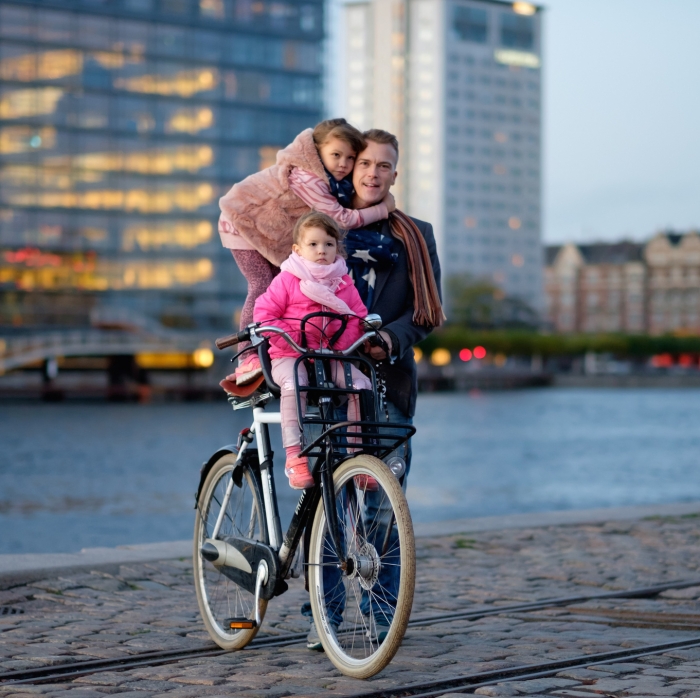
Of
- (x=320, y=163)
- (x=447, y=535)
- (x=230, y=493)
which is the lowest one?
(x=447, y=535)

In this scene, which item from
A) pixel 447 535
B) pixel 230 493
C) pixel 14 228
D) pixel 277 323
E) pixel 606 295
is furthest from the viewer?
pixel 606 295

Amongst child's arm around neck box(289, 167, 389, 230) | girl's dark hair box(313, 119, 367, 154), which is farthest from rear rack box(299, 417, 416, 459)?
girl's dark hair box(313, 119, 367, 154)

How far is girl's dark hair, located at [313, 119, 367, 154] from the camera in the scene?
197 inches

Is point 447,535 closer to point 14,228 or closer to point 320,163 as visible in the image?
point 320,163

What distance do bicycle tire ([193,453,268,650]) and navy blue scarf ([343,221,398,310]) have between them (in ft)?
2.88

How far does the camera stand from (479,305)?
489ft

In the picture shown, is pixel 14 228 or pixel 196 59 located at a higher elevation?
pixel 196 59

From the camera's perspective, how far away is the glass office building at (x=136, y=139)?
266 feet

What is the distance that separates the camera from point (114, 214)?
84.8 m

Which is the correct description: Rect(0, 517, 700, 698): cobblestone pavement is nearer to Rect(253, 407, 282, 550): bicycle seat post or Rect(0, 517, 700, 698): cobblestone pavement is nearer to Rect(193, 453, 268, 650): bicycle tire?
Rect(193, 453, 268, 650): bicycle tire

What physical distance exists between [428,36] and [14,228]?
3847 inches

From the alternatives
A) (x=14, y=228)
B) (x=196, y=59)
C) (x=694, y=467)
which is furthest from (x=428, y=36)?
(x=694, y=467)

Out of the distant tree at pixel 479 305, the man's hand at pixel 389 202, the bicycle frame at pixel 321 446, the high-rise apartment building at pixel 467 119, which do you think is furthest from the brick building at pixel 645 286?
the bicycle frame at pixel 321 446

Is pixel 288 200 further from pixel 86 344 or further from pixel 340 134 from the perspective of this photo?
pixel 86 344
